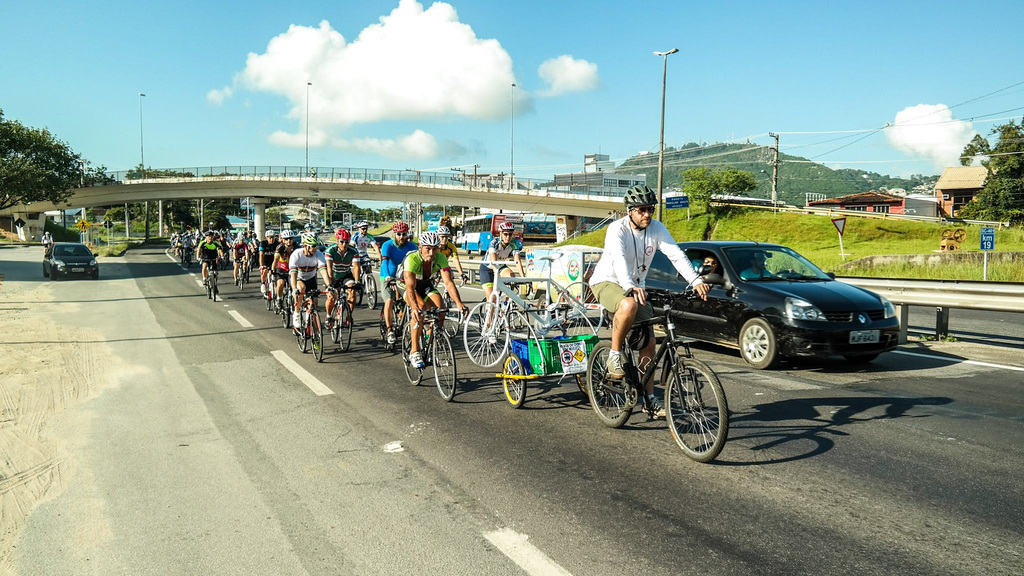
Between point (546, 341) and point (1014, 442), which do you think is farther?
point (546, 341)

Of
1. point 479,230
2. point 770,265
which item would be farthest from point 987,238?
point 479,230

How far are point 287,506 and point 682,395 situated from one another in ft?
9.80

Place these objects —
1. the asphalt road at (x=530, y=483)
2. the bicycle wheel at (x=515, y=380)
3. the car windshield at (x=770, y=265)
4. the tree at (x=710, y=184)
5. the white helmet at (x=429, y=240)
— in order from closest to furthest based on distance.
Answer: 1. the asphalt road at (x=530, y=483)
2. the bicycle wheel at (x=515, y=380)
3. the white helmet at (x=429, y=240)
4. the car windshield at (x=770, y=265)
5. the tree at (x=710, y=184)

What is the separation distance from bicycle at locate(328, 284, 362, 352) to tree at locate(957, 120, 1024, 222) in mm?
50114

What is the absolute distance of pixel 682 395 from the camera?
5227 millimetres

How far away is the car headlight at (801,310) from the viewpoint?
8289 mm

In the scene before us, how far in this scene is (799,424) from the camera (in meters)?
6.11

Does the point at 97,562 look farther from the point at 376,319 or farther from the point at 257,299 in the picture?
the point at 257,299

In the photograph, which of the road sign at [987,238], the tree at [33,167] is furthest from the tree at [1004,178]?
the tree at [33,167]

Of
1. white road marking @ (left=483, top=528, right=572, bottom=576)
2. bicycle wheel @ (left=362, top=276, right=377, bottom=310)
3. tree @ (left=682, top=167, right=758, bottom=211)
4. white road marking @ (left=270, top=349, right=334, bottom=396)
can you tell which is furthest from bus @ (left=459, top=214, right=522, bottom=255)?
white road marking @ (left=483, top=528, right=572, bottom=576)

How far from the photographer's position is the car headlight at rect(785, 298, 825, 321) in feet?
27.2

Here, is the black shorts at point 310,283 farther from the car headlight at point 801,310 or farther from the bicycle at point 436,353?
the car headlight at point 801,310

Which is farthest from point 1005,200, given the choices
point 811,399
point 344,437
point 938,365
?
point 344,437

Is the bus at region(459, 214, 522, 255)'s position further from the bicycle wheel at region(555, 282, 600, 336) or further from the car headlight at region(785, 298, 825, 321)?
the bicycle wheel at region(555, 282, 600, 336)
